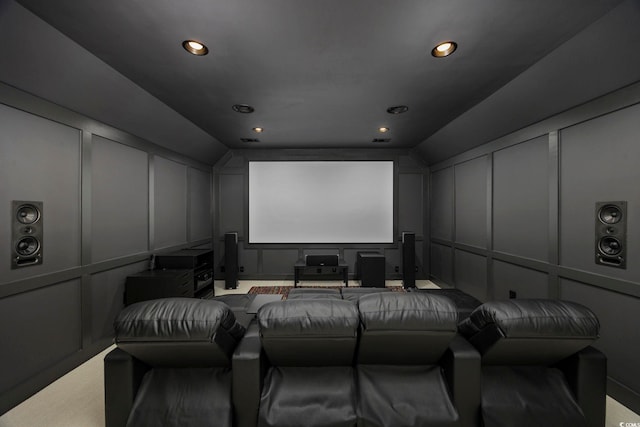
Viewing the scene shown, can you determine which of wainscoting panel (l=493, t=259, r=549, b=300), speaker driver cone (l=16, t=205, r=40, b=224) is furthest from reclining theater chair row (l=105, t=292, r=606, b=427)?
wainscoting panel (l=493, t=259, r=549, b=300)

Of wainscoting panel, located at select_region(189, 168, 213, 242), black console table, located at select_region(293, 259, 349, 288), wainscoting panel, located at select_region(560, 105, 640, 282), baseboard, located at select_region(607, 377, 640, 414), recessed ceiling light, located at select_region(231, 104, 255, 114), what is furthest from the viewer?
black console table, located at select_region(293, 259, 349, 288)

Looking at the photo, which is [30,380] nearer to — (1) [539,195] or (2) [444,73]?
(2) [444,73]

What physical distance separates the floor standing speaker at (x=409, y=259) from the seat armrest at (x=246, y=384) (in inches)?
191

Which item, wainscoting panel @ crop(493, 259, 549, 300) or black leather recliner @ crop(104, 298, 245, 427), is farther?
wainscoting panel @ crop(493, 259, 549, 300)

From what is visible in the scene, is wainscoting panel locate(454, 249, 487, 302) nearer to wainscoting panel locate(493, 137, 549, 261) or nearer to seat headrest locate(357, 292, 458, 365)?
wainscoting panel locate(493, 137, 549, 261)

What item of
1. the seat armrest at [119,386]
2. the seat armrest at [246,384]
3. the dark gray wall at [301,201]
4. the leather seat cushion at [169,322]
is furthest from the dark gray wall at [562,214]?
the seat armrest at [119,386]

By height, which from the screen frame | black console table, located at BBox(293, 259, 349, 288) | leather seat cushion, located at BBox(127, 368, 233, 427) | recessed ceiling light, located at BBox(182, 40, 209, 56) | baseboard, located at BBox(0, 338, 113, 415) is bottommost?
baseboard, located at BBox(0, 338, 113, 415)

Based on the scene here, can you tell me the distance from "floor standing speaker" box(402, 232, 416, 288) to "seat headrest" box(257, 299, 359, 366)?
4584 millimetres

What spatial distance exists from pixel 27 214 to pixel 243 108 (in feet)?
8.58

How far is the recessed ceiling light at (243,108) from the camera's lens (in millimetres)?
Result: 3598

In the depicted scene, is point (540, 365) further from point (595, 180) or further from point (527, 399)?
point (595, 180)

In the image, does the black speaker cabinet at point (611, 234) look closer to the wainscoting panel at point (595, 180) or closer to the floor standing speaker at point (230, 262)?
the wainscoting panel at point (595, 180)

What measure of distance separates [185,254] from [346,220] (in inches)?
140

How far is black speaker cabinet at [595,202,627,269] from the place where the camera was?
226 cm
